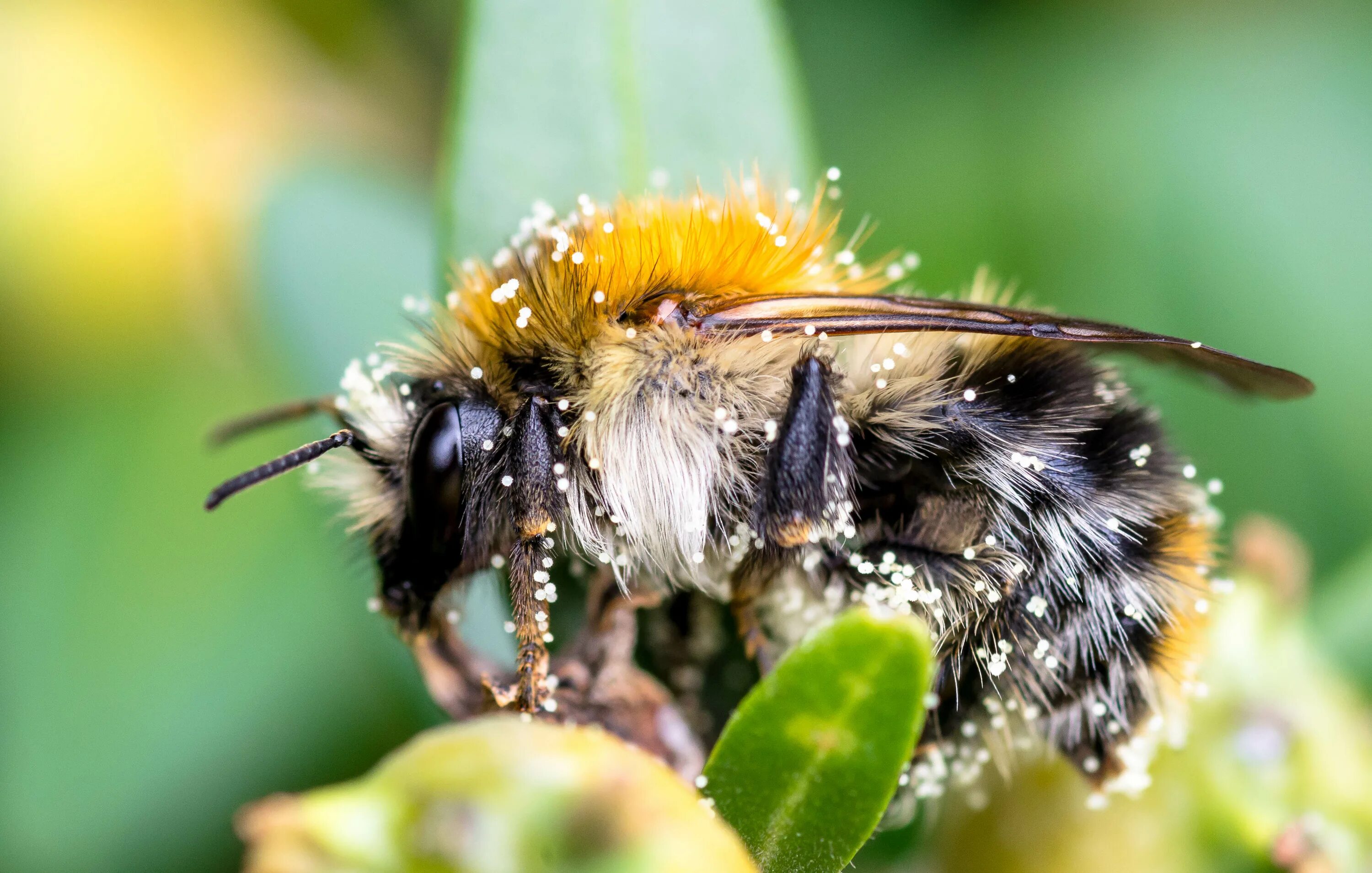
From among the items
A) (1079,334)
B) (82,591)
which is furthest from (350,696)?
(1079,334)

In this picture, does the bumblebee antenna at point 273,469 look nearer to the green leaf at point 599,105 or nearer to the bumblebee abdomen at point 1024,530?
the green leaf at point 599,105

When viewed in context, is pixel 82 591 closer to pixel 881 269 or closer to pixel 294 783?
pixel 294 783

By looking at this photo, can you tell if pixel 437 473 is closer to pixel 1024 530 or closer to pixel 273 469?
pixel 273 469

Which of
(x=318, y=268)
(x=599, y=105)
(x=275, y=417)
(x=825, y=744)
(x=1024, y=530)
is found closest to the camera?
(x=825, y=744)

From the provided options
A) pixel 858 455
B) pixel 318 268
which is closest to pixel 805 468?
pixel 858 455

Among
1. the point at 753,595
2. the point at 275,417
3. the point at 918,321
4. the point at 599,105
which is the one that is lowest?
the point at 753,595

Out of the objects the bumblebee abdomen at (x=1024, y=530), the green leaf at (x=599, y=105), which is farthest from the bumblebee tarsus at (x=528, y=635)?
the green leaf at (x=599, y=105)

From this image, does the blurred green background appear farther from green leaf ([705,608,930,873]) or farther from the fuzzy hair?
green leaf ([705,608,930,873])
